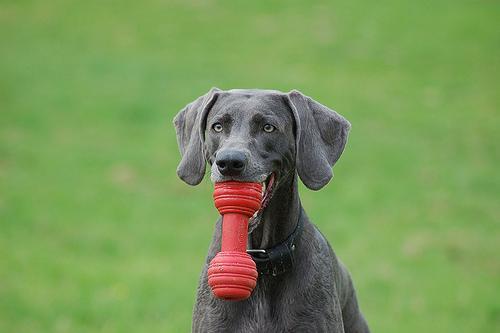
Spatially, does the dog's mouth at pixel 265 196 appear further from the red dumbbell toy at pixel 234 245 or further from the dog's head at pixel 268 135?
the red dumbbell toy at pixel 234 245

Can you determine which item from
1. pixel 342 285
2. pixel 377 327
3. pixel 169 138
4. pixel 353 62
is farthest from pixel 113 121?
pixel 342 285

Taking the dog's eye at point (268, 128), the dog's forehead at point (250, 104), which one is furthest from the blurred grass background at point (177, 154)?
the dog's eye at point (268, 128)

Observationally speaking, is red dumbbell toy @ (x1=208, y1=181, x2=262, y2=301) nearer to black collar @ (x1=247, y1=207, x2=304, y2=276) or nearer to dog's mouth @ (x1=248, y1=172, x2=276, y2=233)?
dog's mouth @ (x1=248, y1=172, x2=276, y2=233)

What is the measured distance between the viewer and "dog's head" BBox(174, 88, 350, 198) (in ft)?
20.7

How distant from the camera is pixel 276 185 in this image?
255 inches

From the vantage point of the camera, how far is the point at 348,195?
19578mm

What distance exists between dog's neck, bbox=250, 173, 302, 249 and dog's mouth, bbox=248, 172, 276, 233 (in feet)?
0.29

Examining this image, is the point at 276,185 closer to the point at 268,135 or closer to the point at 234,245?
the point at 268,135

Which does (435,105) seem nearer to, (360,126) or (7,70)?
(360,126)

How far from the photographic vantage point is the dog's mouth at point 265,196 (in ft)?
21.0

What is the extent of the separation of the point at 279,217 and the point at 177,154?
15405 millimetres

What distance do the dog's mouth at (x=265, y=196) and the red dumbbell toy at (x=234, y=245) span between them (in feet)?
0.79

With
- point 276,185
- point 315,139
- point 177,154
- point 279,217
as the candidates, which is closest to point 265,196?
point 276,185

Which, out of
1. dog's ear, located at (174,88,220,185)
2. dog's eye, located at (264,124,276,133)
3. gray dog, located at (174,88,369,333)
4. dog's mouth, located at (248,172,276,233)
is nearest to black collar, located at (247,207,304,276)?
gray dog, located at (174,88,369,333)
